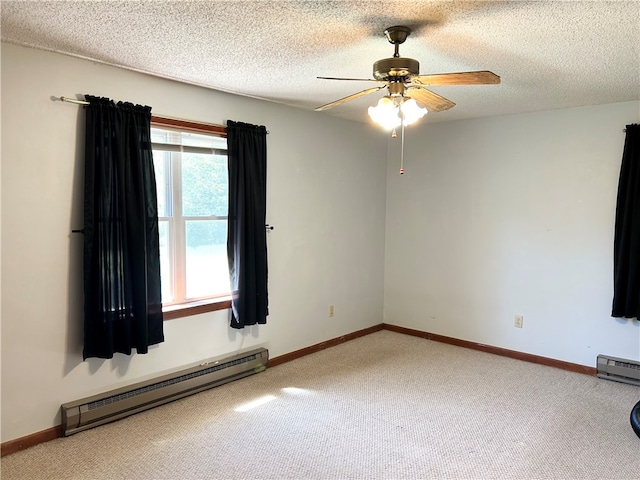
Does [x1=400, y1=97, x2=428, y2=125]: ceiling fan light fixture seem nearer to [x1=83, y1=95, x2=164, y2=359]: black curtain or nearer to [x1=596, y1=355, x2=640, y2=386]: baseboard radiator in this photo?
[x1=83, y1=95, x2=164, y2=359]: black curtain

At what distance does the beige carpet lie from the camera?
8.20 ft

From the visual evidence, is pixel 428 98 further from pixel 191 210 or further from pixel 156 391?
pixel 156 391

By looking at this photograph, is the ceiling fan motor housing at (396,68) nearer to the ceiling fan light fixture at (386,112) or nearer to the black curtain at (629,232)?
the ceiling fan light fixture at (386,112)

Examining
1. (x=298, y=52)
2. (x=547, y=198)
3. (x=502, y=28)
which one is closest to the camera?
(x=502, y=28)

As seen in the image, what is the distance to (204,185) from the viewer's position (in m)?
3.54

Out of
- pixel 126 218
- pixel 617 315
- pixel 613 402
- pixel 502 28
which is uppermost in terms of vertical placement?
pixel 502 28

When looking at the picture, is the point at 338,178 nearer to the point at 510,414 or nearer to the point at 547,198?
the point at 547,198

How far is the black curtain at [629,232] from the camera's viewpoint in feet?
11.9

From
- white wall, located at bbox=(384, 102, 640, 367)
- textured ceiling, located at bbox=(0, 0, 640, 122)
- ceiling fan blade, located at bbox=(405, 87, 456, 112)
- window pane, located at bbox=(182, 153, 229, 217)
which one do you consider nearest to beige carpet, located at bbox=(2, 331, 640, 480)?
white wall, located at bbox=(384, 102, 640, 367)

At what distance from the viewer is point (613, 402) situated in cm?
340

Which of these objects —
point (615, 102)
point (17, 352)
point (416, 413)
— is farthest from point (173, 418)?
point (615, 102)

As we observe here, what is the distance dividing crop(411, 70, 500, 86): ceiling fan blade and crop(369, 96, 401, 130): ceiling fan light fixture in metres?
0.16

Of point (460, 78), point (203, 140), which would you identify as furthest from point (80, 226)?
point (460, 78)

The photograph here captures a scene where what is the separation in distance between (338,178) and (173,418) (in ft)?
8.90
